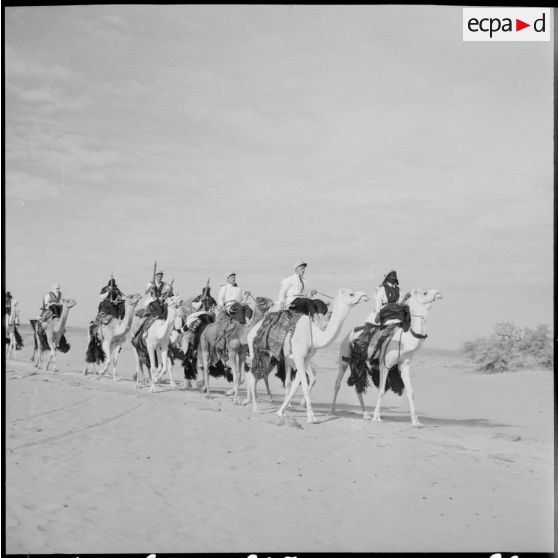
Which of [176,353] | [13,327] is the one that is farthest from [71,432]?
[13,327]

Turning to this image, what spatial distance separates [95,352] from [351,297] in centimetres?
919

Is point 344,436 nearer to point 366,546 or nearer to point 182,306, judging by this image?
point 366,546

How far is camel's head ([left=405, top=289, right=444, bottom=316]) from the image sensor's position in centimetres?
1027

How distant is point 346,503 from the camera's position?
7.19 metres

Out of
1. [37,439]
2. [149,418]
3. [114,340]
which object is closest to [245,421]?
[149,418]

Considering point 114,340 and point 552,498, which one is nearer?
point 552,498

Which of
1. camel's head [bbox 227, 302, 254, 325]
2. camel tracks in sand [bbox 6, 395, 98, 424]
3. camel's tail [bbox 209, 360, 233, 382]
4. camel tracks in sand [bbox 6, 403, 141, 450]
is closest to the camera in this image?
camel tracks in sand [bbox 6, 403, 141, 450]

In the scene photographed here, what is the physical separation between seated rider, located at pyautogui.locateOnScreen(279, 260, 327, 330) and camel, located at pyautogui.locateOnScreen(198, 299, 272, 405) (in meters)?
1.40

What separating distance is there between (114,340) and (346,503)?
10417 mm

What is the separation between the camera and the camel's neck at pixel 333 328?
10.1 meters

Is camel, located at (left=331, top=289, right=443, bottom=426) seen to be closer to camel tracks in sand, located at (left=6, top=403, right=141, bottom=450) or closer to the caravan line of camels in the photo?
the caravan line of camels

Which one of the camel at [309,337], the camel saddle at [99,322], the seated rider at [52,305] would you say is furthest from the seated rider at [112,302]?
the camel at [309,337]

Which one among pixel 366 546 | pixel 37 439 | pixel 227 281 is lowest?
pixel 366 546

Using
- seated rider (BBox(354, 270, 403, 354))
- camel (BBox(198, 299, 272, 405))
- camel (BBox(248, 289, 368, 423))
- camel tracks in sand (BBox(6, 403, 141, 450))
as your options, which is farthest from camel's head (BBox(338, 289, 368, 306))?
camel tracks in sand (BBox(6, 403, 141, 450))
